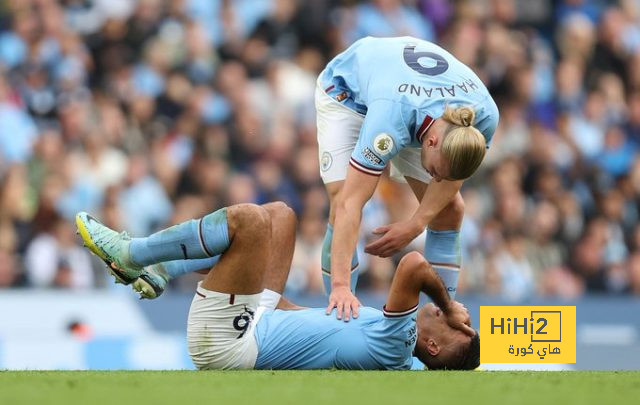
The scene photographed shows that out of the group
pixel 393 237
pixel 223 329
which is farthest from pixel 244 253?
pixel 393 237

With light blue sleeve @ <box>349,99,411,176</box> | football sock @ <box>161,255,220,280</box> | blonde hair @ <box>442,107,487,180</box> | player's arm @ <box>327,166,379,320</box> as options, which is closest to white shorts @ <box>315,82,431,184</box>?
player's arm @ <box>327,166,379,320</box>

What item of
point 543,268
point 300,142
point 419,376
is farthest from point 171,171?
point 419,376

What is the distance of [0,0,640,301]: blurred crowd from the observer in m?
11.6

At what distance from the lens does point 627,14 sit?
16.3 m

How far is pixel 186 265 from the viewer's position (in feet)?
24.9

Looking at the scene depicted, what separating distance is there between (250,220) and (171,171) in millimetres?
5317

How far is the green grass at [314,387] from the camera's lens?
5418 mm

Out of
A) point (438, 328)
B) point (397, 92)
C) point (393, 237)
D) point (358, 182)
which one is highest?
point (397, 92)

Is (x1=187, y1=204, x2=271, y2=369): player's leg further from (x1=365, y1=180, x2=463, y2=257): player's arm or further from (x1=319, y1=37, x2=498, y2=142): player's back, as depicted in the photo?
(x1=319, y1=37, x2=498, y2=142): player's back

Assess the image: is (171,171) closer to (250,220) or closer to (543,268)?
(543,268)

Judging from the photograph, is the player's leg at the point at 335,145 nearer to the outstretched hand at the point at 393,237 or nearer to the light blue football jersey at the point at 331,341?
the outstretched hand at the point at 393,237

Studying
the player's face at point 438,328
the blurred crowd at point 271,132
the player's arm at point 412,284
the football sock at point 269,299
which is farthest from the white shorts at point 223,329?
the blurred crowd at point 271,132

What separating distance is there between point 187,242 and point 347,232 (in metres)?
0.88

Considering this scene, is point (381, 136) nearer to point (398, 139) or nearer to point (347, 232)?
point (398, 139)
